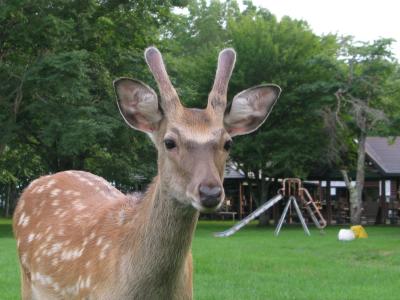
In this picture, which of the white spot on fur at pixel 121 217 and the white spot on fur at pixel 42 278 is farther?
the white spot on fur at pixel 42 278

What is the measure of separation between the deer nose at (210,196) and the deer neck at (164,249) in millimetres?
471

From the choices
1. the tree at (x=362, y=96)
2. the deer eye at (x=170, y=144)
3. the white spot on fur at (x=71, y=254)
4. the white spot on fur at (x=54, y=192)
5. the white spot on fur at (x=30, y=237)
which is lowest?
the white spot on fur at (x=71, y=254)

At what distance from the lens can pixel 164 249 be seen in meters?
4.20

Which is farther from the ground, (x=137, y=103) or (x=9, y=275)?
(x=137, y=103)

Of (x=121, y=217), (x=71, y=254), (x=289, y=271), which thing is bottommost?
(x=289, y=271)

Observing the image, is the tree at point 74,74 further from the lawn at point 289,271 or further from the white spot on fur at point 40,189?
the white spot on fur at point 40,189

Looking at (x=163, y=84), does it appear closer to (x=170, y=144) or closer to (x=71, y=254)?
(x=170, y=144)

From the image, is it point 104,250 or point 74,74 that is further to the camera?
point 74,74

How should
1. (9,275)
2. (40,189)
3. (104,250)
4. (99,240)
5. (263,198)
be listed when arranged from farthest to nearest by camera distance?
(263,198) → (9,275) → (40,189) → (99,240) → (104,250)

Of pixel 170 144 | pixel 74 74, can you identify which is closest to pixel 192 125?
pixel 170 144

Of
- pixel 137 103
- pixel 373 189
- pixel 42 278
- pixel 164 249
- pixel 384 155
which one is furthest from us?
pixel 373 189

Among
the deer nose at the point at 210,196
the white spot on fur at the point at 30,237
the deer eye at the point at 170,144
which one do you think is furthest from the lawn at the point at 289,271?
the deer nose at the point at 210,196

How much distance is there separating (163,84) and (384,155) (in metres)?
34.0

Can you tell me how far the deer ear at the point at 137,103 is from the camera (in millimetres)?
4289
